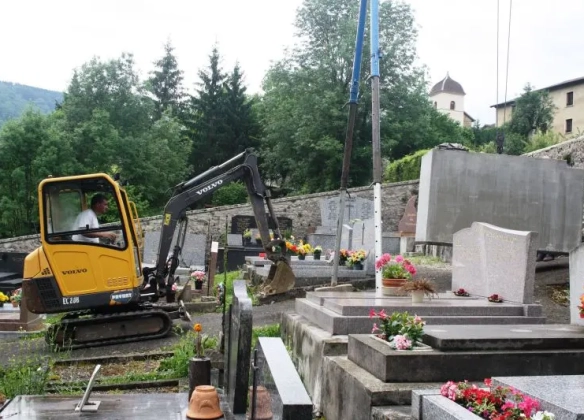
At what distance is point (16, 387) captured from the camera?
526cm

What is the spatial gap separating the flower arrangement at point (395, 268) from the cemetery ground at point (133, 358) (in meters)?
1.74

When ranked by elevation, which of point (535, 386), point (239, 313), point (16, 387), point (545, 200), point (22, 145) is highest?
point (22, 145)

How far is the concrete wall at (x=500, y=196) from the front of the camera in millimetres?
13180

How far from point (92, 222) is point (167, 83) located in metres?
43.5

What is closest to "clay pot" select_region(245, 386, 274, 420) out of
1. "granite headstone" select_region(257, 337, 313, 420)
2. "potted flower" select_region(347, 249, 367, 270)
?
"granite headstone" select_region(257, 337, 313, 420)

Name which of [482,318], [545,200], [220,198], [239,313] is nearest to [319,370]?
[482,318]

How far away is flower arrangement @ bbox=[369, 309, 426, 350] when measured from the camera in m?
5.07

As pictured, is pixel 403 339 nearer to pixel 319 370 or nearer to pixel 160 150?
pixel 319 370

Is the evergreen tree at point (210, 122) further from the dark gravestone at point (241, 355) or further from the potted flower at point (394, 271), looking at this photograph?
the dark gravestone at point (241, 355)

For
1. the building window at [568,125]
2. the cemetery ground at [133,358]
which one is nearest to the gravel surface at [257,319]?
the cemetery ground at [133,358]

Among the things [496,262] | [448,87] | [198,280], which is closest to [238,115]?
[198,280]

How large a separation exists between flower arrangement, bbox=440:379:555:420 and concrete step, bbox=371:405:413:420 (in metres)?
0.51

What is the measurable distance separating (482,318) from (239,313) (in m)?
3.69

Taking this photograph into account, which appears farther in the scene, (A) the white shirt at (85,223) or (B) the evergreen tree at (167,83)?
(B) the evergreen tree at (167,83)
